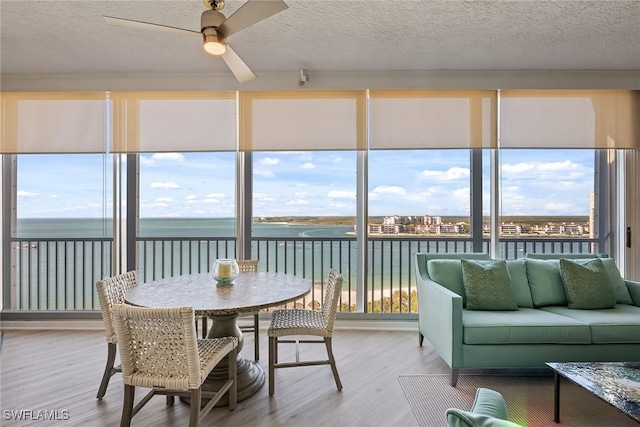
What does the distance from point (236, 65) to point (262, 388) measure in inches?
88.8

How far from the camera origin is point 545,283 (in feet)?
9.73

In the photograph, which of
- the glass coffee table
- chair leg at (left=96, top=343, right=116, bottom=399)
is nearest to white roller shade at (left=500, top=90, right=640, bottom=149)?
the glass coffee table

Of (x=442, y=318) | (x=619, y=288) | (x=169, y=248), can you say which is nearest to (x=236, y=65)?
(x=442, y=318)

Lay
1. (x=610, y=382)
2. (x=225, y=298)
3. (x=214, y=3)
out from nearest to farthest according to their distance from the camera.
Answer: (x=610, y=382), (x=214, y=3), (x=225, y=298)

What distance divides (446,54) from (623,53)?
1651mm

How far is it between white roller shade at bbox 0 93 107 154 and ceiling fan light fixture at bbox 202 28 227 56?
2.46m

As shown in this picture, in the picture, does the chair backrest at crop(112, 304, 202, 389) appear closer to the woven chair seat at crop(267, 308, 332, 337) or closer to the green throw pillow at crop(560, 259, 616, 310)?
the woven chair seat at crop(267, 308, 332, 337)

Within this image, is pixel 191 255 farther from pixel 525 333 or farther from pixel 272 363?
pixel 525 333

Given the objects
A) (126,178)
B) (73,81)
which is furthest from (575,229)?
(73,81)

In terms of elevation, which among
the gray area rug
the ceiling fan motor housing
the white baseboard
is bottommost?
the gray area rug

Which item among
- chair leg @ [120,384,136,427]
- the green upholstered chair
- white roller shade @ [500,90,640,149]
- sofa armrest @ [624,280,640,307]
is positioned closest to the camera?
the green upholstered chair

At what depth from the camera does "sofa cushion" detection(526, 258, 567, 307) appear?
2922mm

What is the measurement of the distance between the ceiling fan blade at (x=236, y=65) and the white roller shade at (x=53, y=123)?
2220 millimetres

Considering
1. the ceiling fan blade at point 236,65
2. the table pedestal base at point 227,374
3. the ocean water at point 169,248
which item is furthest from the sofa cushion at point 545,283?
the ceiling fan blade at point 236,65
